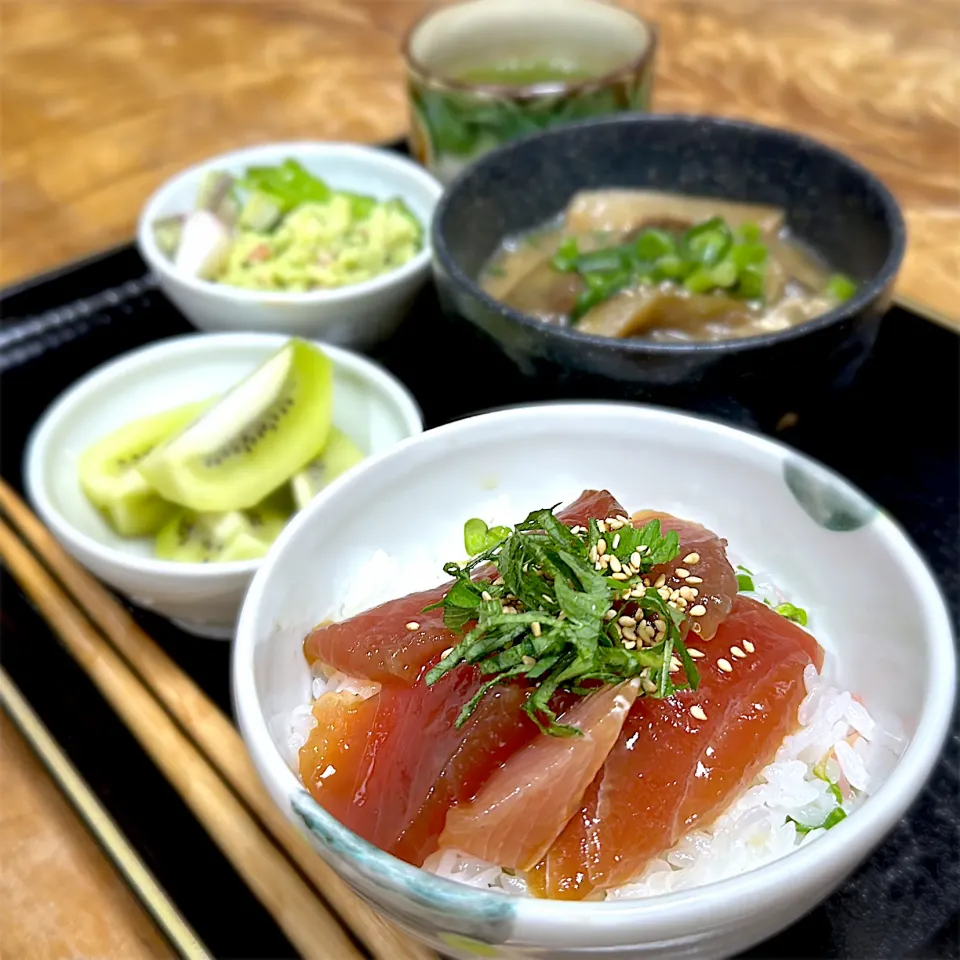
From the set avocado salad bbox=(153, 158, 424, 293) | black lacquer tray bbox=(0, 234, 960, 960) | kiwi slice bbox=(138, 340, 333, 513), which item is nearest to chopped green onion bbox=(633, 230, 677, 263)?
black lacquer tray bbox=(0, 234, 960, 960)

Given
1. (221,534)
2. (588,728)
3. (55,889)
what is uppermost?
(588,728)

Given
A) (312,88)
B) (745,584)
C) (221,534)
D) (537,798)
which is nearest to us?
(537,798)

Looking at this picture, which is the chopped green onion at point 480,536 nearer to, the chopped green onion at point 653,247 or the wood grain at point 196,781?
the wood grain at point 196,781

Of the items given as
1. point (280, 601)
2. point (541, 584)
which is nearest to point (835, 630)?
point (541, 584)

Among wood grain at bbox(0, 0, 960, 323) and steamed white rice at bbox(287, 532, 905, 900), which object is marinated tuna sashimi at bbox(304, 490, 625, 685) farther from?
wood grain at bbox(0, 0, 960, 323)

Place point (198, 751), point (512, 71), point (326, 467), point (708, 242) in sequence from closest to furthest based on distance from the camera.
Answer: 1. point (198, 751)
2. point (326, 467)
3. point (708, 242)
4. point (512, 71)

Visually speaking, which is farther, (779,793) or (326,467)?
(326,467)

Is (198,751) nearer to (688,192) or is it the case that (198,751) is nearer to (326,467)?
(326,467)

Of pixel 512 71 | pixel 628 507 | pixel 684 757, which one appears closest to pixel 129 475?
pixel 628 507
